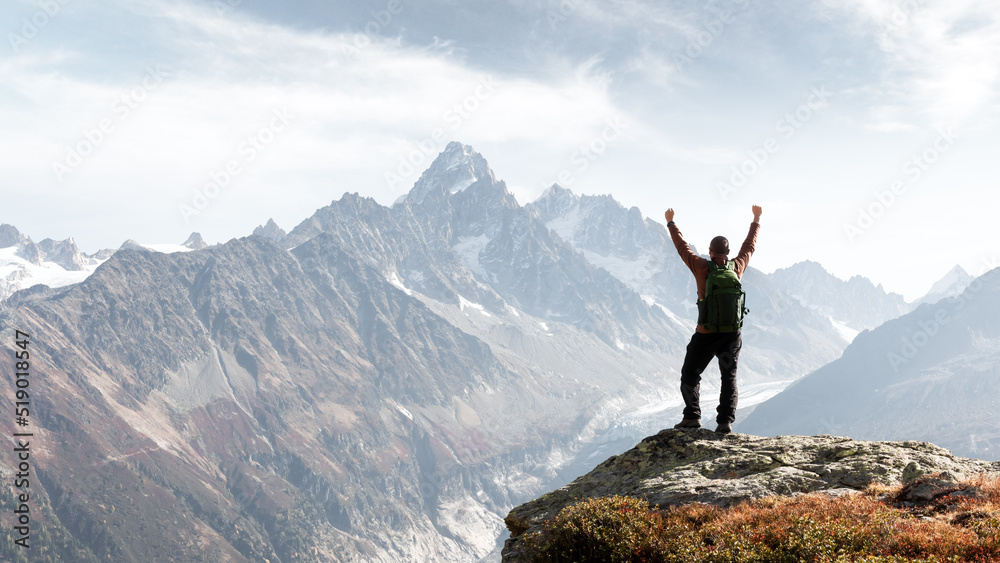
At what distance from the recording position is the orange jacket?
13.6 m

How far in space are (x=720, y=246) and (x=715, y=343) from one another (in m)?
2.24

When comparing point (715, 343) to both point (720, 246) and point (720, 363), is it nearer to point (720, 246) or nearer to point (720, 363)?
point (720, 363)

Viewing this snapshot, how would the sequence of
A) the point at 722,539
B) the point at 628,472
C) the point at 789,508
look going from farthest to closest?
the point at 628,472, the point at 789,508, the point at 722,539

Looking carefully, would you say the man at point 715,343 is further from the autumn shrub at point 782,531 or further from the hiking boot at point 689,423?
the autumn shrub at point 782,531

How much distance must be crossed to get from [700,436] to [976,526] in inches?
280

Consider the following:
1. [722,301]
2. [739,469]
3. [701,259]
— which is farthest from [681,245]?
[739,469]

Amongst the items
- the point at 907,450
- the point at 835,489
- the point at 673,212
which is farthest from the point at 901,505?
the point at 673,212

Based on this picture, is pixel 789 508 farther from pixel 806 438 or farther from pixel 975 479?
pixel 806 438

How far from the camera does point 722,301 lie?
13.4 meters

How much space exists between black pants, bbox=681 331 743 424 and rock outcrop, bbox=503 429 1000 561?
2.96ft

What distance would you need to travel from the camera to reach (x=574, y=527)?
1025 centimetres

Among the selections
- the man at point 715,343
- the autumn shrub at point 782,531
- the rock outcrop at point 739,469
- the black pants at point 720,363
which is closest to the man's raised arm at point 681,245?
the man at point 715,343

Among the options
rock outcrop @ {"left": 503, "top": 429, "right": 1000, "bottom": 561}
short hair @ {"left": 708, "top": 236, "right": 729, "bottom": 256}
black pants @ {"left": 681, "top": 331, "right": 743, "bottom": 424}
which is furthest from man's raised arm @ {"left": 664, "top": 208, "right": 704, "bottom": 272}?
rock outcrop @ {"left": 503, "top": 429, "right": 1000, "bottom": 561}

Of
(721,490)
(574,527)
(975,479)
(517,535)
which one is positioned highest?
(975,479)
